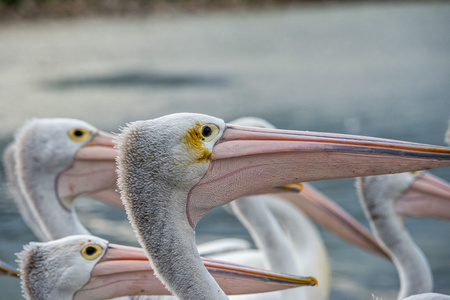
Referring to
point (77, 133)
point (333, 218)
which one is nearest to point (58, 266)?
point (77, 133)

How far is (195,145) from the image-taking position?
6.16 feet

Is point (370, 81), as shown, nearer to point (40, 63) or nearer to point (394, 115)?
point (394, 115)

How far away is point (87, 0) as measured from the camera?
28.0 m

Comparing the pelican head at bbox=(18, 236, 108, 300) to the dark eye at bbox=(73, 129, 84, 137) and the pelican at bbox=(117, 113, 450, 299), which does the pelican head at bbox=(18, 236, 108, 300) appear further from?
the dark eye at bbox=(73, 129, 84, 137)

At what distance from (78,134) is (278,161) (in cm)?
143

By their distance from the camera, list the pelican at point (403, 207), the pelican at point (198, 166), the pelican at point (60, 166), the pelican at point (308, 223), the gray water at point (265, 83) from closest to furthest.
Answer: the pelican at point (198, 166), the pelican at point (60, 166), the pelican at point (403, 207), the pelican at point (308, 223), the gray water at point (265, 83)

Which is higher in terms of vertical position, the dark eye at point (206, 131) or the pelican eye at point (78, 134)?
the dark eye at point (206, 131)

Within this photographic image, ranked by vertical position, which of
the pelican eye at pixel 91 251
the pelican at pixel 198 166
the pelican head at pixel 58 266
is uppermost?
the pelican at pixel 198 166

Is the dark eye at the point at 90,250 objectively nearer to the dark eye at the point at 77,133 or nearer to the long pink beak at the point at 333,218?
the dark eye at the point at 77,133

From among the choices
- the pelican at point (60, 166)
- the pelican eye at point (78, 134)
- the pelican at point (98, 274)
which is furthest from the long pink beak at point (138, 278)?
the pelican eye at point (78, 134)

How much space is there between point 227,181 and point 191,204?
0.41 feet

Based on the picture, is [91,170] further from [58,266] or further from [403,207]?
[403,207]

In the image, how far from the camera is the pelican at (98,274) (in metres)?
2.20

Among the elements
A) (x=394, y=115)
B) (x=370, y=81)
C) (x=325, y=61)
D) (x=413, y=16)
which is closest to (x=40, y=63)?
(x=325, y=61)
